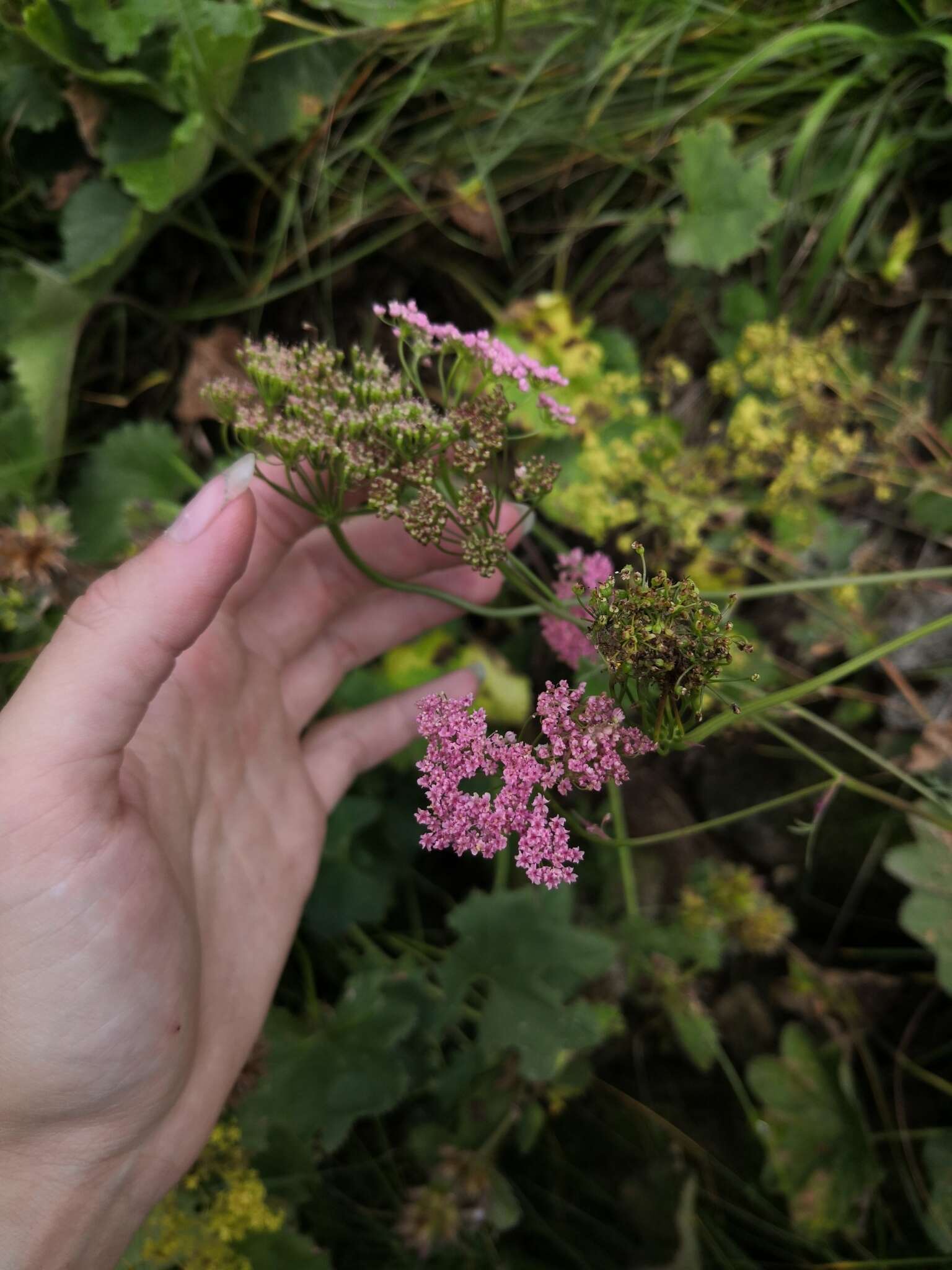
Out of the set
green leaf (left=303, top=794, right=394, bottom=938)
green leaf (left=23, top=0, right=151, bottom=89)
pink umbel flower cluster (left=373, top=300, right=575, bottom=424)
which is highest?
green leaf (left=23, top=0, right=151, bottom=89)

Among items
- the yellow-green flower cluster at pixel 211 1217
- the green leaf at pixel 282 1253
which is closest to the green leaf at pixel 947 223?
the yellow-green flower cluster at pixel 211 1217

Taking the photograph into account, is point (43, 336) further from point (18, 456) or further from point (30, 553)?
point (30, 553)

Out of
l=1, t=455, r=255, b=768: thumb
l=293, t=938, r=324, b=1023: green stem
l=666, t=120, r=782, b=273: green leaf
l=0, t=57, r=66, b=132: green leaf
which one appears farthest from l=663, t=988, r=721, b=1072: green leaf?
l=0, t=57, r=66, b=132: green leaf

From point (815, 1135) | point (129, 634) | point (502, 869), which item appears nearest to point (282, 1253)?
point (502, 869)

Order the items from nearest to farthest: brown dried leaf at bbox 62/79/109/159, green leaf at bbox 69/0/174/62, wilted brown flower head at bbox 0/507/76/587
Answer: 1. wilted brown flower head at bbox 0/507/76/587
2. green leaf at bbox 69/0/174/62
3. brown dried leaf at bbox 62/79/109/159

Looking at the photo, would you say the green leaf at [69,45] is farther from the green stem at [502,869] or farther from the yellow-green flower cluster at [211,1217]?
the yellow-green flower cluster at [211,1217]

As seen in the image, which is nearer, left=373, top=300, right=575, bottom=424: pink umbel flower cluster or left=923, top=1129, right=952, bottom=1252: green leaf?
left=373, top=300, right=575, bottom=424: pink umbel flower cluster

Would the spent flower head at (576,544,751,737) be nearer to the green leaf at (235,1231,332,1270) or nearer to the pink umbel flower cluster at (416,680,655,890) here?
the pink umbel flower cluster at (416,680,655,890)
